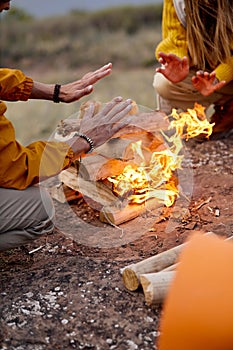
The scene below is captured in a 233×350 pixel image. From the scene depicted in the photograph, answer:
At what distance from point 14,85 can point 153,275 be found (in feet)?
3.65

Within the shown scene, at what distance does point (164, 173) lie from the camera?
10.6ft

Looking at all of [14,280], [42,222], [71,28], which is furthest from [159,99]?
[71,28]

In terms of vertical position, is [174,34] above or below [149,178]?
above

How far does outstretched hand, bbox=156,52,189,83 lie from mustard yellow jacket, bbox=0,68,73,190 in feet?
3.88

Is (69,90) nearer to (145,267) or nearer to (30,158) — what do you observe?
(30,158)

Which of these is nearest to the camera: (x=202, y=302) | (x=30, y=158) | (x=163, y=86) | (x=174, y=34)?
(x=202, y=302)

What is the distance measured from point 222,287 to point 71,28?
12055 mm

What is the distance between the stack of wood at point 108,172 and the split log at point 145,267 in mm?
655

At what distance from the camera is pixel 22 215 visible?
2.65 meters

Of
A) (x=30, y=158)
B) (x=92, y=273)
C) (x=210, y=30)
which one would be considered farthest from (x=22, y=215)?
(x=210, y=30)

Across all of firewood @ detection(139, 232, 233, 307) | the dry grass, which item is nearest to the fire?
firewood @ detection(139, 232, 233, 307)

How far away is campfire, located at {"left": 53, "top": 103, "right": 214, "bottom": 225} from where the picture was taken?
10.3ft

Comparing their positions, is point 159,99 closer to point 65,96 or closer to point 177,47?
point 177,47

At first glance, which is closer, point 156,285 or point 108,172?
point 156,285
